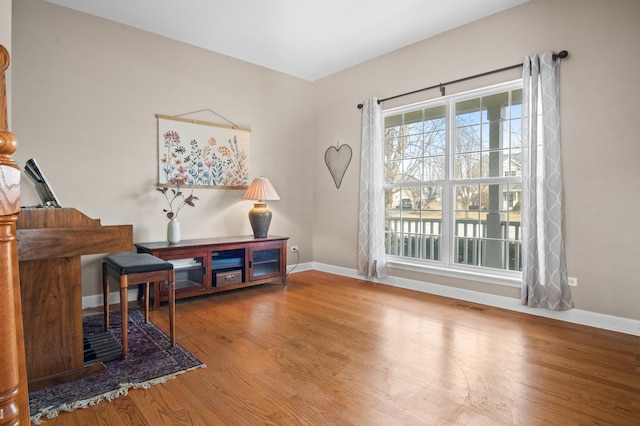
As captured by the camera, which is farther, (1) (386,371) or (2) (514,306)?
(2) (514,306)

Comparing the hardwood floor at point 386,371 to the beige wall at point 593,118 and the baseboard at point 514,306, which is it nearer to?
the baseboard at point 514,306

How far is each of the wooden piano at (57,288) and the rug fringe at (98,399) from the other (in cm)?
28

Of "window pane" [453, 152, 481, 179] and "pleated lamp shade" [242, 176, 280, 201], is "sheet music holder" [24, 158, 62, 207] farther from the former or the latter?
"window pane" [453, 152, 481, 179]

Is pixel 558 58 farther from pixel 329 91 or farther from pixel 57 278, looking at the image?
pixel 57 278

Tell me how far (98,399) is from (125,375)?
9.6 inches

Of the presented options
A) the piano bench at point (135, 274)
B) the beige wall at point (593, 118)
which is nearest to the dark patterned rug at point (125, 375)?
the piano bench at point (135, 274)

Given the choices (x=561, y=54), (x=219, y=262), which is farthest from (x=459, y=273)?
(x=219, y=262)

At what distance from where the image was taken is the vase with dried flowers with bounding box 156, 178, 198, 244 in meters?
3.69

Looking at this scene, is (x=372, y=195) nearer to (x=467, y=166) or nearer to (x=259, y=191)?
(x=467, y=166)

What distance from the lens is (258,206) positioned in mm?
4336

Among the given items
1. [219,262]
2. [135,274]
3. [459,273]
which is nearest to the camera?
[135,274]

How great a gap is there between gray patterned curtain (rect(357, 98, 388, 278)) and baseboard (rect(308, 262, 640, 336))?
26 cm

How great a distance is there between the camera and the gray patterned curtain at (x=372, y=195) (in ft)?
14.3

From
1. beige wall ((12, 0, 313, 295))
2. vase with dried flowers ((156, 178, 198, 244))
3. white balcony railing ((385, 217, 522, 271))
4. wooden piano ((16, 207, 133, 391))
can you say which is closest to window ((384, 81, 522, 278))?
white balcony railing ((385, 217, 522, 271))
